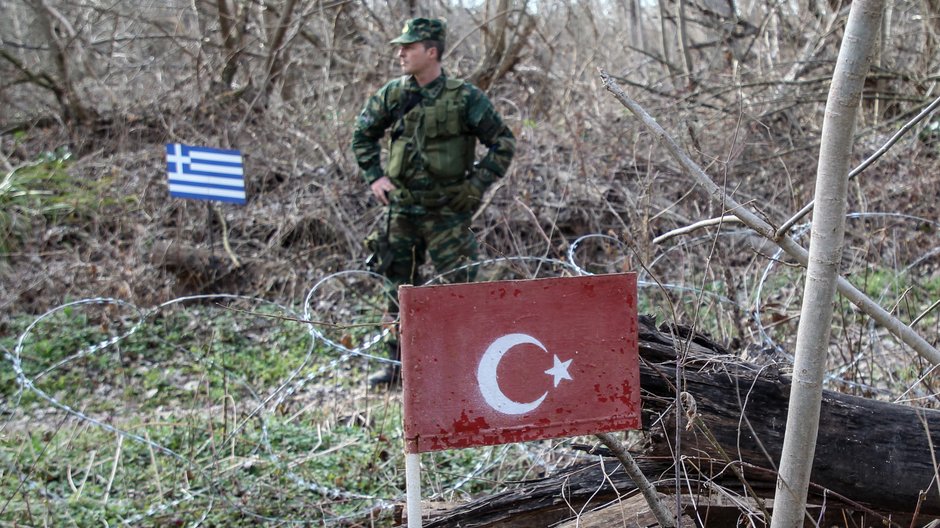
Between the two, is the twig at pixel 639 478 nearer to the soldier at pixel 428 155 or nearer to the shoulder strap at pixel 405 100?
the soldier at pixel 428 155

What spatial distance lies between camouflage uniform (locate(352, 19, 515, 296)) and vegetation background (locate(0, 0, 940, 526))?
46cm

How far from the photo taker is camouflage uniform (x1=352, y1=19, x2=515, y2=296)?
4.89 metres

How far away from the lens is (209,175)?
19.7ft

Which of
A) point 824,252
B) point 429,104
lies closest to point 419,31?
point 429,104

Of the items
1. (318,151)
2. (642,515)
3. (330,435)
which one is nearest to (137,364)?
(330,435)

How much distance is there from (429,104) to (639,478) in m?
3.26

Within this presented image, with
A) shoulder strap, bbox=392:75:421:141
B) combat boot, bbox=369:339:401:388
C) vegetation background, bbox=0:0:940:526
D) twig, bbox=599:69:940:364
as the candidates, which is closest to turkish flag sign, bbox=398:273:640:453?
twig, bbox=599:69:940:364

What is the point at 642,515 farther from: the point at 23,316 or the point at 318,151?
the point at 318,151

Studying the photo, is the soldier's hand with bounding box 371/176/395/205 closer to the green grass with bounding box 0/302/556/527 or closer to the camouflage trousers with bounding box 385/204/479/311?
the camouflage trousers with bounding box 385/204/479/311

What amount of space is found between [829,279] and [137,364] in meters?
4.81

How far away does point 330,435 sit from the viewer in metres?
4.04

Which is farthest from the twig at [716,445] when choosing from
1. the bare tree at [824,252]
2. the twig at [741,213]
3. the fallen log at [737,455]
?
the twig at [741,213]

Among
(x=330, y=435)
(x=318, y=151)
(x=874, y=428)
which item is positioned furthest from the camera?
(x=318, y=151)

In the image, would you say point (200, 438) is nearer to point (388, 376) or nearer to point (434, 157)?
point (388, 376)
